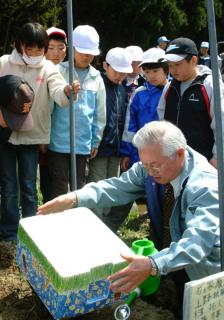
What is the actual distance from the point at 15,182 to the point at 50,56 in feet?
3.87

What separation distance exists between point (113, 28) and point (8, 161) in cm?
1207

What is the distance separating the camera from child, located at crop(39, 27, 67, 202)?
333 centimetres

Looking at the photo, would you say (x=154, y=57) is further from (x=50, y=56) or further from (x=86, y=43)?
(x=50, y=56)

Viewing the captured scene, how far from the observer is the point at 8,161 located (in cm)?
296

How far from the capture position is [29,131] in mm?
2943

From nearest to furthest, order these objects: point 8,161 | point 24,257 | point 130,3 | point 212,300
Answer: point 212,300, point 24,257, point 8,161, point 130,3

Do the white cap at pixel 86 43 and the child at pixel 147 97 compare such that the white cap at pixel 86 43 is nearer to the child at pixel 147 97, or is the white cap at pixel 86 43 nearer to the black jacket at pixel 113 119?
the black jacket at pixel 113 119

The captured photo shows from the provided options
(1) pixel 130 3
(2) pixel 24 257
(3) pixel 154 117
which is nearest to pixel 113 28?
(1) pixel 130 3

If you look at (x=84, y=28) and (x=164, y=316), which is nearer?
(x=164, y=316)

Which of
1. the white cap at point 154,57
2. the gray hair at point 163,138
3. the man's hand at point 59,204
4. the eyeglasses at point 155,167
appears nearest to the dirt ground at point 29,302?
the man's hand at point 59,204

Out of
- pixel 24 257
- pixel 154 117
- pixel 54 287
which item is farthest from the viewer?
pixel 154 117

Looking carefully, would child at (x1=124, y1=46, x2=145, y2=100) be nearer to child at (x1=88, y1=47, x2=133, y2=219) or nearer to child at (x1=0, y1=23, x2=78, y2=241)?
child at (x1=88, y1=47, x2=133, y2=219)


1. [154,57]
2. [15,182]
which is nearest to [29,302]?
[15,182]

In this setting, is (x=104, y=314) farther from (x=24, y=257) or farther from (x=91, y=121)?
(x=91, y=121)
